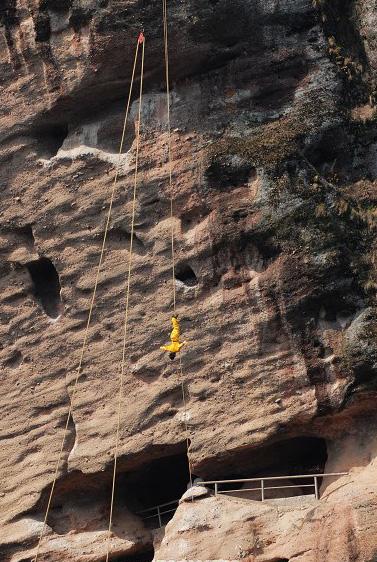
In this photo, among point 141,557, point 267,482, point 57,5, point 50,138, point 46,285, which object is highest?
point 57,5

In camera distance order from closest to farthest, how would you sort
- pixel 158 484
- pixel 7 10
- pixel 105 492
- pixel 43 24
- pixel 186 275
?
pixel 186 275 < pixel 105 492 < pixel 43 24 < pixel 7 10 < pixel 158 484

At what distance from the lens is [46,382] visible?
2519 cm

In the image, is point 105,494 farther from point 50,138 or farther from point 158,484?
point 50,138

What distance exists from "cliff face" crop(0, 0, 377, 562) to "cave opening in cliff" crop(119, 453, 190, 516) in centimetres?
4

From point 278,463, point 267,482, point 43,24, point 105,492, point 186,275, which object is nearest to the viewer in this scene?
point 267,482

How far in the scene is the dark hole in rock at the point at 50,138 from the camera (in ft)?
84.6

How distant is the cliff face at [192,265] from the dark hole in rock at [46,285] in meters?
0.03

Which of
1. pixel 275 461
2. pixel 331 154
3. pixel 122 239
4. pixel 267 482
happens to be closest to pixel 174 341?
pixel 122 239

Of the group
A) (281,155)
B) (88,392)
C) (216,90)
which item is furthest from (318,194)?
(88,392)

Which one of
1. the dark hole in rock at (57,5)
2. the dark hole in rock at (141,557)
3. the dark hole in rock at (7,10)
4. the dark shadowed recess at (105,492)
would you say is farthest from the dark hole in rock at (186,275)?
the dark hole in rock at (7,10)

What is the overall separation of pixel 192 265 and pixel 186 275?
0.25m

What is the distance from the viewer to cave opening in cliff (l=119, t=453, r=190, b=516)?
2530 cm

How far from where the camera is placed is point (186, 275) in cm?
2462

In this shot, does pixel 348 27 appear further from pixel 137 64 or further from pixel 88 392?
pixel 88 392
